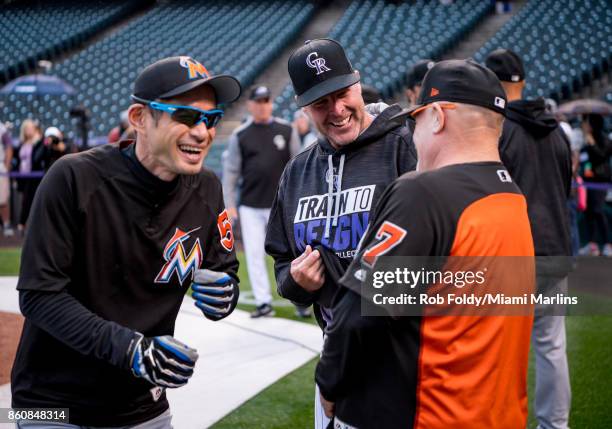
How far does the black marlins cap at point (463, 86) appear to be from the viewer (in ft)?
7.21

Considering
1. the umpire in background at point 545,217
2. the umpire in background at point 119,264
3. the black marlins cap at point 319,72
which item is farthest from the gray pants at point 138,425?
the umpire in background at point 545,217

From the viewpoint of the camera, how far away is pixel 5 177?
44.8ft

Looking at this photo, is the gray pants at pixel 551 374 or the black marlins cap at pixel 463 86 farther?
the gray pants at pixel 551 374

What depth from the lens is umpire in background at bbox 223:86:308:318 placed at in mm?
7605

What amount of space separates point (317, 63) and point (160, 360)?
1392 millimetres

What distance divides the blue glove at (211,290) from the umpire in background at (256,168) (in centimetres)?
487

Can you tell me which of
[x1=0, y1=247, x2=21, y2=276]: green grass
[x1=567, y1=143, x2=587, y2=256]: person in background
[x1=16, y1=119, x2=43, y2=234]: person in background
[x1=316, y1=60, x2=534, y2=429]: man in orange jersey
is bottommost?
[x1=0, y1=247, x2=21, y2=276]: green grass

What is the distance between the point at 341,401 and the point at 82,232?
1015 millimetres

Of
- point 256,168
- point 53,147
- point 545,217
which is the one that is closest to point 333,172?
point 545,217

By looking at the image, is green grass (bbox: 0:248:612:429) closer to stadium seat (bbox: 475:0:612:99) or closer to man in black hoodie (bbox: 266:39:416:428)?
man in black hoodie (bbox: 266:39:416:428)

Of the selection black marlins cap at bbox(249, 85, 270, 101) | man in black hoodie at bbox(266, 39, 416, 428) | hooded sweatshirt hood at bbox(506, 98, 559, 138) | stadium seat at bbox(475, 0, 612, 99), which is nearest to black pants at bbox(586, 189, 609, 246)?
black marlins cap at bbox(249, 85, 270, 101)

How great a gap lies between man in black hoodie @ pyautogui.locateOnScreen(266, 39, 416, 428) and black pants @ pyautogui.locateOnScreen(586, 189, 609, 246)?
9.06m

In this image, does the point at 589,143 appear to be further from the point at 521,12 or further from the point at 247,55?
the point at 247,55

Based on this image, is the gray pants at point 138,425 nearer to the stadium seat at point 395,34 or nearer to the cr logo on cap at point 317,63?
the cr logo on cap at point 317,63
